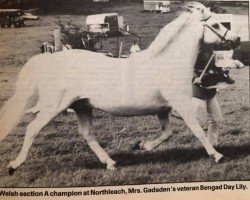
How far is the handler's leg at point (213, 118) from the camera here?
3.48ft

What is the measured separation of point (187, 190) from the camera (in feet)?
3.37

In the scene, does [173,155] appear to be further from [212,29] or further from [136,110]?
[212,29]

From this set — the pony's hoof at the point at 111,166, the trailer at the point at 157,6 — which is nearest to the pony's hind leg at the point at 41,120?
the pony's hoof at the point at 111,166

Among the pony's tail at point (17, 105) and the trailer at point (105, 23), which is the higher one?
the trailer at point (105, 23)

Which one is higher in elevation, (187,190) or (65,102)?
(65,102)

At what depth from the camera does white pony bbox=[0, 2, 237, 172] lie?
103 centimetres

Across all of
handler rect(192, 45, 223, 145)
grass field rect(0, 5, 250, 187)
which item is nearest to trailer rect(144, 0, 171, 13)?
grass field rect(0, 5, 250, 187)

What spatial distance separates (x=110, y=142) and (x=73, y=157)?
0.09 meters

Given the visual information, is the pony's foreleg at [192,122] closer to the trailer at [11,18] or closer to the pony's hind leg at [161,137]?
the pony's hind leg at [161,137]

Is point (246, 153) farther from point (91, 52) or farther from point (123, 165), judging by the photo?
point (91, 52)

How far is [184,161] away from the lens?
1.04 meters

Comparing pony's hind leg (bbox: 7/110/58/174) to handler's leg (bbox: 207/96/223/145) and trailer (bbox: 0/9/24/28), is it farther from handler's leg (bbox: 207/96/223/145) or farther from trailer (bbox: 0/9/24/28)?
handler's leg (bbox: 207/96/223/145)

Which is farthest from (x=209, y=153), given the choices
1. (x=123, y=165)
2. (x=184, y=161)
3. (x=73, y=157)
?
(x=73, y=157)

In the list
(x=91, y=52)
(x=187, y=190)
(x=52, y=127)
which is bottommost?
(x=187, y=190)
